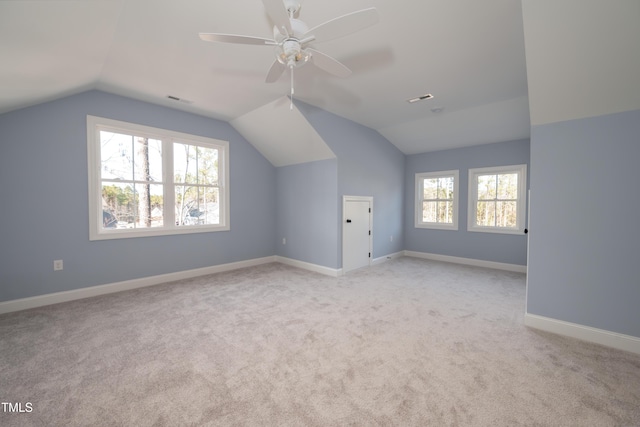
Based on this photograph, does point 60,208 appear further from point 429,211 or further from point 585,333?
point 429,211

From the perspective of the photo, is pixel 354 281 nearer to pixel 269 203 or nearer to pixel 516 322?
pixel 516 322

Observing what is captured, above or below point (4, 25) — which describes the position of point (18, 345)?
below

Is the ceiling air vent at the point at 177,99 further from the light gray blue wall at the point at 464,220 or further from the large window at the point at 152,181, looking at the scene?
the light gray blue wall at the point at 464,220

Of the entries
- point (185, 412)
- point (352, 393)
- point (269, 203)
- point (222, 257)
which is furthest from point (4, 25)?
point (269, 203)

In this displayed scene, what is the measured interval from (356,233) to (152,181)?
362 centimetres

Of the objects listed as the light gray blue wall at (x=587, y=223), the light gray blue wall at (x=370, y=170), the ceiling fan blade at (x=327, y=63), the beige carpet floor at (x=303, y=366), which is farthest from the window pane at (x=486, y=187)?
the ceiling fan blade at (x=327, y=63)

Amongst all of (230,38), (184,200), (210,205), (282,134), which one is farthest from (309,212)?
(230,38)

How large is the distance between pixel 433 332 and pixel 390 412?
1.24m

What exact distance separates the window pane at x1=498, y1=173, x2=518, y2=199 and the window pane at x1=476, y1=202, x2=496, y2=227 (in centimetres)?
26

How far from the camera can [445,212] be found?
19.6 feet

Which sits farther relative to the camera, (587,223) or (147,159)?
(147,159)

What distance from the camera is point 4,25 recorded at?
65.7 inches

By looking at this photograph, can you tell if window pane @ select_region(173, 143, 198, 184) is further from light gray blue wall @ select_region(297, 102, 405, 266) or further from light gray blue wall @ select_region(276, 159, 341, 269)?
light gray blue wall @ select_region(297, 102, 405, 266)

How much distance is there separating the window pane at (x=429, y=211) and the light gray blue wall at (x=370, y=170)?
1.72 feet
